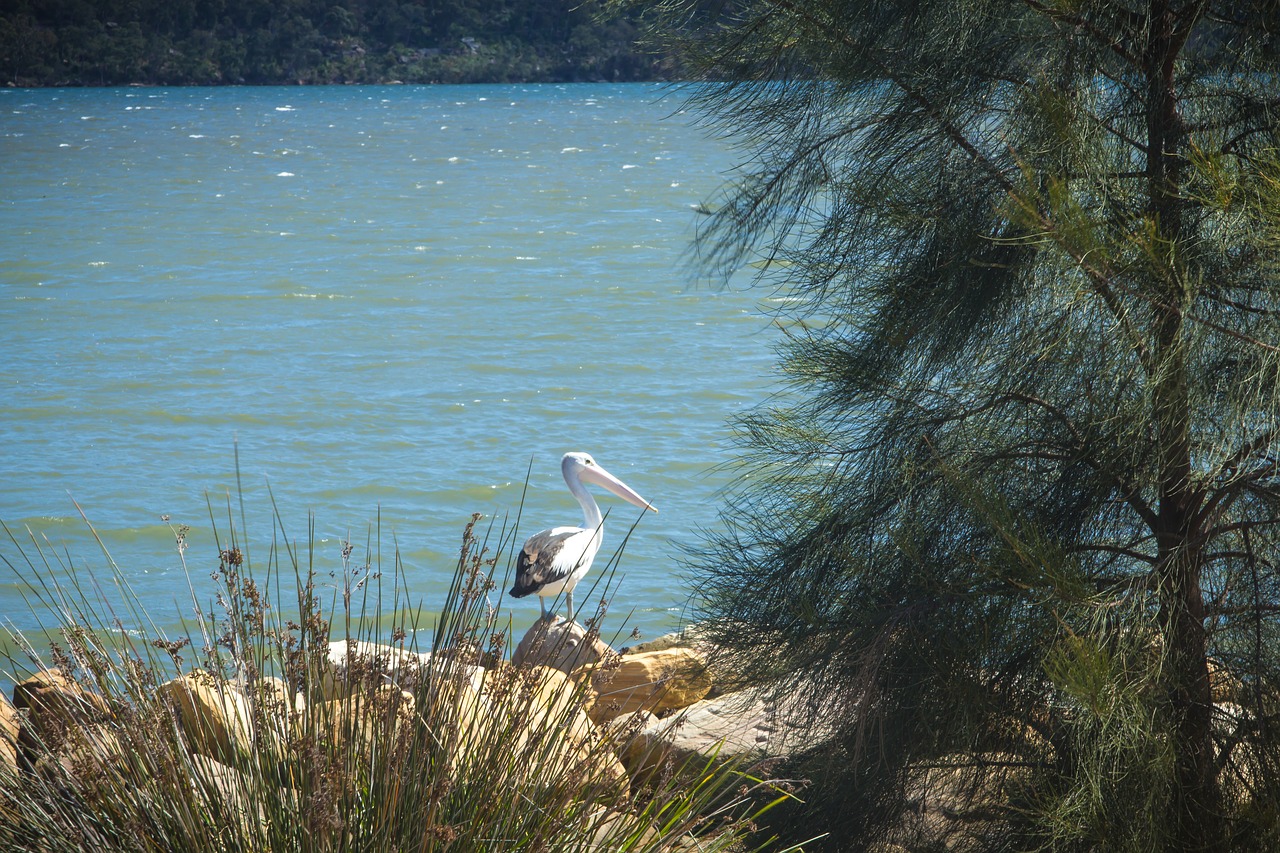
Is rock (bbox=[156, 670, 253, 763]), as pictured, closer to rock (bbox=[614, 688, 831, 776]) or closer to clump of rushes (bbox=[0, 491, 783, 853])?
clump of rushes (bbox=[0, 491, 783, 853])

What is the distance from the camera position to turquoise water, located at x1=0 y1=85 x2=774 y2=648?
8109 millimetres

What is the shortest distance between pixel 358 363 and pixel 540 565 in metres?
7.32

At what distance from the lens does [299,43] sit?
227 feet

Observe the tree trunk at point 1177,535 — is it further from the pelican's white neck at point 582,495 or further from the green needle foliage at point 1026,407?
the pelican's white neck at point 582,495

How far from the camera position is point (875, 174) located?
10.1 ft

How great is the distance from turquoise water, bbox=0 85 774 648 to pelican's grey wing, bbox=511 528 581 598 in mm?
869

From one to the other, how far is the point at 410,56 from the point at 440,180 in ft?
145

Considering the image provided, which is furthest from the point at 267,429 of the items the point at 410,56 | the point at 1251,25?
the point at 410,56

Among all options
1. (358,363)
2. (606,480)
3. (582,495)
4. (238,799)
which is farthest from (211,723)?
(358,363)

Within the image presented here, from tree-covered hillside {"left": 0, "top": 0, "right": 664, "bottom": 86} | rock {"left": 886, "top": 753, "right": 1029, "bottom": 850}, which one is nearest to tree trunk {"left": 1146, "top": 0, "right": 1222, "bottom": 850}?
rock {"left": 886, "top": 753, "right": 1029, "bottom": 850}

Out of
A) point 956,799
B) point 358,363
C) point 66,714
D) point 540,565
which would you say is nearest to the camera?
point 66,714

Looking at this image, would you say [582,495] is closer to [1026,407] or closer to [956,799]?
[956,799]

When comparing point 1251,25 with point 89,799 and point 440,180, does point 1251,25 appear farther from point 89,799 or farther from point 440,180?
point 440,180

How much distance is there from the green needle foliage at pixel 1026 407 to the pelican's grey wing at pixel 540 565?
2.32m
